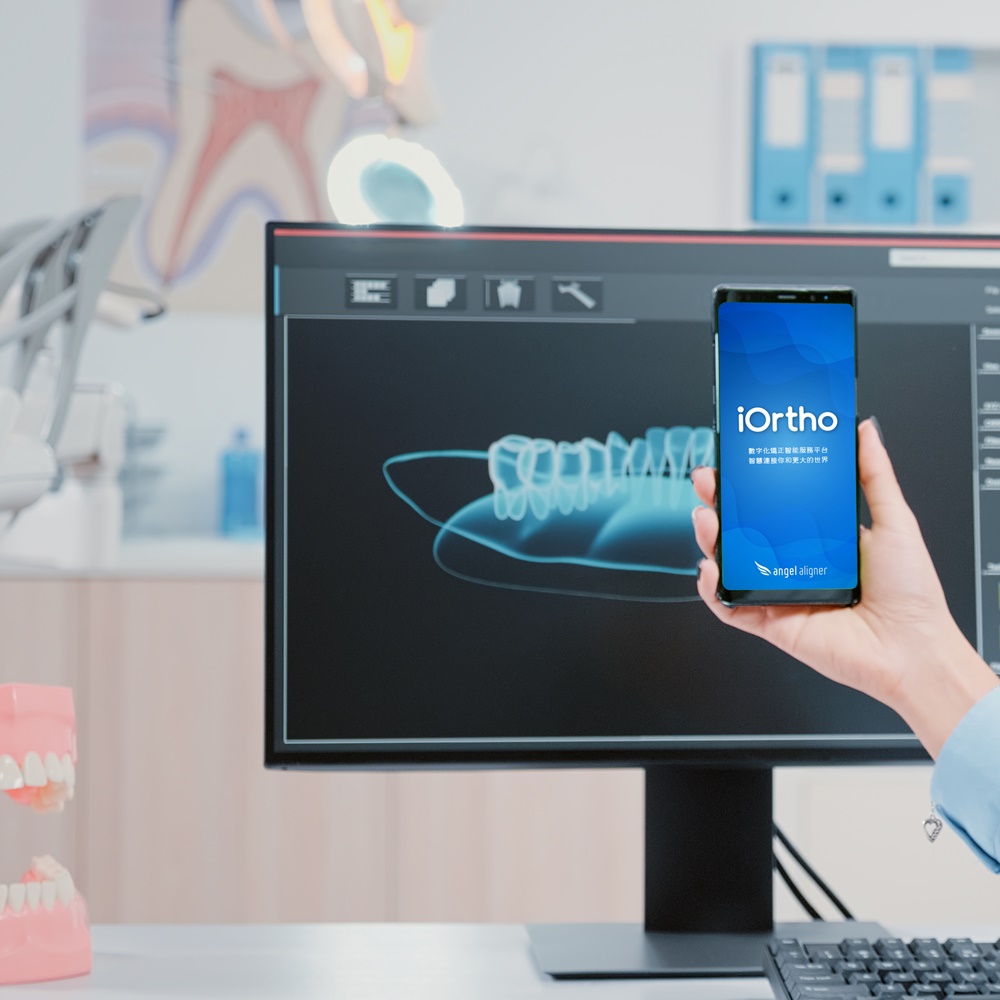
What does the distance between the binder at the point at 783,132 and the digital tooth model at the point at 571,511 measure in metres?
2.10

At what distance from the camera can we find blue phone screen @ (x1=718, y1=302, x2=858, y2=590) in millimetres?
Result: 629

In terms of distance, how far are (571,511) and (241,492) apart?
2088mm

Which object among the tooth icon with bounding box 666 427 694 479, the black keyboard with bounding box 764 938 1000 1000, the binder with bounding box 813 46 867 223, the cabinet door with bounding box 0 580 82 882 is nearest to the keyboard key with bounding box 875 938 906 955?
the black keyboard with bounding box 764 938 1000 1000

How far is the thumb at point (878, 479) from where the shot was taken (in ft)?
2.09

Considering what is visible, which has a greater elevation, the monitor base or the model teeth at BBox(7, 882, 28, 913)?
the model teeth at BBox(7, 882, 28, 913)

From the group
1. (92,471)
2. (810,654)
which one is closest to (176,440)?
(92,471)

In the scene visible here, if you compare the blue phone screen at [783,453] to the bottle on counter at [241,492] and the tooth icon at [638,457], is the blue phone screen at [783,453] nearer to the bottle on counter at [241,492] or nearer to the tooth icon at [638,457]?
the tooth icon at [638,457]

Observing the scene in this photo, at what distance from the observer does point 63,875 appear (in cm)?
70

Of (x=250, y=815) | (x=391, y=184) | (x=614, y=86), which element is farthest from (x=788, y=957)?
(x=614, y=86)

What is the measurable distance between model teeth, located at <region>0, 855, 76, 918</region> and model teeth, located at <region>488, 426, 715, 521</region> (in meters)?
0.37

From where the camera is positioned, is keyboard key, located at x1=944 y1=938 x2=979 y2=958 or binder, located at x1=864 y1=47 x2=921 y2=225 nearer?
keyboard key, located at x1=944 y1=938 x2=979 y2=958

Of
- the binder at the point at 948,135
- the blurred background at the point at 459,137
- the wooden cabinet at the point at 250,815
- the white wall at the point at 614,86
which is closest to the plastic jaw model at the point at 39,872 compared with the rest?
the wooden cabinet at the point at 250,815

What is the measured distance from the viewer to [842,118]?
2641mm

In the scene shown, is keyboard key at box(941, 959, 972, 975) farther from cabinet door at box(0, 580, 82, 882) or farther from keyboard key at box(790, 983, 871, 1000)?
cabinet door at box(0, 580, 82, 882)
